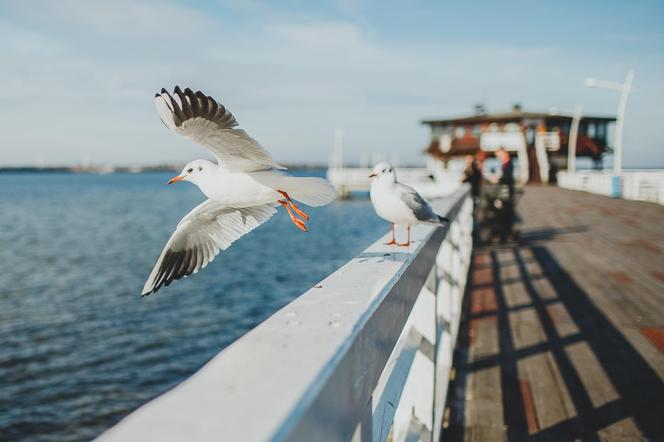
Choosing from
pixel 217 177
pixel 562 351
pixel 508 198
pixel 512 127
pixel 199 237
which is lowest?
pixel 562 351

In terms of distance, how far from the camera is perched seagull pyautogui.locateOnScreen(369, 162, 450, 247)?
327 cm

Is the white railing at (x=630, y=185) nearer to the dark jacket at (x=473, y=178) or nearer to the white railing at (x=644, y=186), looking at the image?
the white railing at (x=644, y=186)

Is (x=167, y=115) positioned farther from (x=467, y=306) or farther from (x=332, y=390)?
(x=467, y=306)

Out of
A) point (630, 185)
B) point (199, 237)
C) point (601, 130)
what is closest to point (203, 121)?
point (199, 237)

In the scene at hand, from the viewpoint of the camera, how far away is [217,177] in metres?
3.62

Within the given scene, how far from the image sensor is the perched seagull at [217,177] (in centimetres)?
344

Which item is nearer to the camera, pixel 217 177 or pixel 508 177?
pixel 217 177

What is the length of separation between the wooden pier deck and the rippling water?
245 inches

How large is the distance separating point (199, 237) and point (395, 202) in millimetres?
1654

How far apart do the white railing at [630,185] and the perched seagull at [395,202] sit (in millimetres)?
21881

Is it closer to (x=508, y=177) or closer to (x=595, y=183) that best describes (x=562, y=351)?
(x=508, y=177)

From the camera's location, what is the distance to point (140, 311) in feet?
48.8

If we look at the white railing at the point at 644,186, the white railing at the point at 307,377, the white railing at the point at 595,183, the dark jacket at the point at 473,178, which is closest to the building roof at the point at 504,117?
the white railing at the point at 595,183

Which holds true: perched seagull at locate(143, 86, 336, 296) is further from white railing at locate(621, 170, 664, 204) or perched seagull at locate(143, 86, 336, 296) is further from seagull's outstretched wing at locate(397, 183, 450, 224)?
white railing at locate(621, 170, 664, 204)
